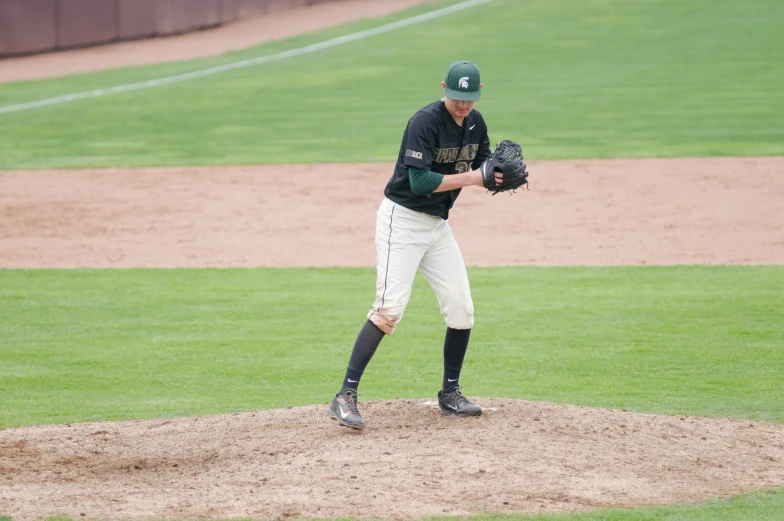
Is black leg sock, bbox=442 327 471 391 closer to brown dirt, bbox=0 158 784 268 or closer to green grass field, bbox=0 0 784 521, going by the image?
green grass field, bbox=0 0 784 521

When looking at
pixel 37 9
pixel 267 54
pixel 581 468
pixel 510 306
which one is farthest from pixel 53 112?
pixel 581 468

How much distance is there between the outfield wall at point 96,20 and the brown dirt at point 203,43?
27cm

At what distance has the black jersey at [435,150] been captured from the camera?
5.97 meters

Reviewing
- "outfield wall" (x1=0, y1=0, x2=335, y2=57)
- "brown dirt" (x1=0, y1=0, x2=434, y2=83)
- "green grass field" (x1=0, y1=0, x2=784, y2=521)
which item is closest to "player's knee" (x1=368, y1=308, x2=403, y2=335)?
"green grass field" (x1=0, y1=0, x2=784, y2=521)

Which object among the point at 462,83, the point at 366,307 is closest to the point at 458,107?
the point at 462,83

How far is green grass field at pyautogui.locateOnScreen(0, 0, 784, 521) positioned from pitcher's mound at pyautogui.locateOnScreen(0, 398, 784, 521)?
377 millimetres

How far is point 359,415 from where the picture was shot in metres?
6.11

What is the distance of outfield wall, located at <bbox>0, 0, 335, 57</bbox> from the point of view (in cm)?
2598

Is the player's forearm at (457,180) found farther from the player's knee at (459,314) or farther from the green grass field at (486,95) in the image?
the green grass field at (486,95)

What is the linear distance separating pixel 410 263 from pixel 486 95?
18209 millimetres

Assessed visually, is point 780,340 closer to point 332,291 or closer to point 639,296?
point 639,296

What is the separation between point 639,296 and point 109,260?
614cm

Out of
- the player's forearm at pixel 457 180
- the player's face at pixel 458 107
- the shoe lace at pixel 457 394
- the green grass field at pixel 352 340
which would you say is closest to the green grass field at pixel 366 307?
the green grass field at pixel 352 340

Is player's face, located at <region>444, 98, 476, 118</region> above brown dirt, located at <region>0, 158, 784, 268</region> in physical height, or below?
above
